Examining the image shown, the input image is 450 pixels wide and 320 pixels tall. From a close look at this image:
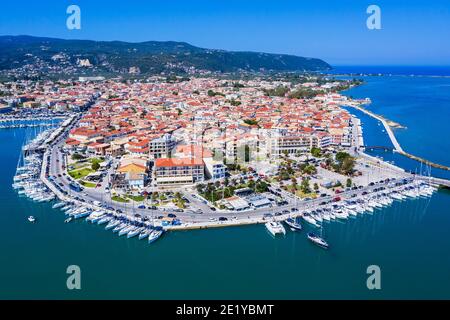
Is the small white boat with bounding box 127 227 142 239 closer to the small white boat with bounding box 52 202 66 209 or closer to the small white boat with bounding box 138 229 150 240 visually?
the small white boat with bounding box 138 229 150 240

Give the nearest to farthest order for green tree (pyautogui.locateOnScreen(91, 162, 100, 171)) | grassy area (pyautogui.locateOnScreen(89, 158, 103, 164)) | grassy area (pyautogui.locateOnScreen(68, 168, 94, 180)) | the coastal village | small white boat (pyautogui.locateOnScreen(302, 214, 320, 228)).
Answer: small white boat (pyautogui.locateOnScreen(302, 214, 320, 228)), the coastal village, grassy area (pyautogui.locateOnScreen(68, 168, 94, 180)), green tree (pyautogui.locateOnScreen(91, 162, 100, 171)), grassy area (pyautogui.locateOnScreen(89, 158, 103, 164))

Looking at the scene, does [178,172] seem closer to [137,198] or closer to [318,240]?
[137,198]

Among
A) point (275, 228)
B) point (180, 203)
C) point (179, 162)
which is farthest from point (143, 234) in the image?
point (179, 162)

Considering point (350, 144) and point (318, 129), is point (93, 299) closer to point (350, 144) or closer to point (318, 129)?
point (350, 144)

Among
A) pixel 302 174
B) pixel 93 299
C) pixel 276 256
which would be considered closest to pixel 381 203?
pixel 302 174

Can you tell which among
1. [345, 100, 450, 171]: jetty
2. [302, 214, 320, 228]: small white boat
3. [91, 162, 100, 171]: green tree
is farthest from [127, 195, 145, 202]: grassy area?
[345, 100, 450, 171]: jetty
